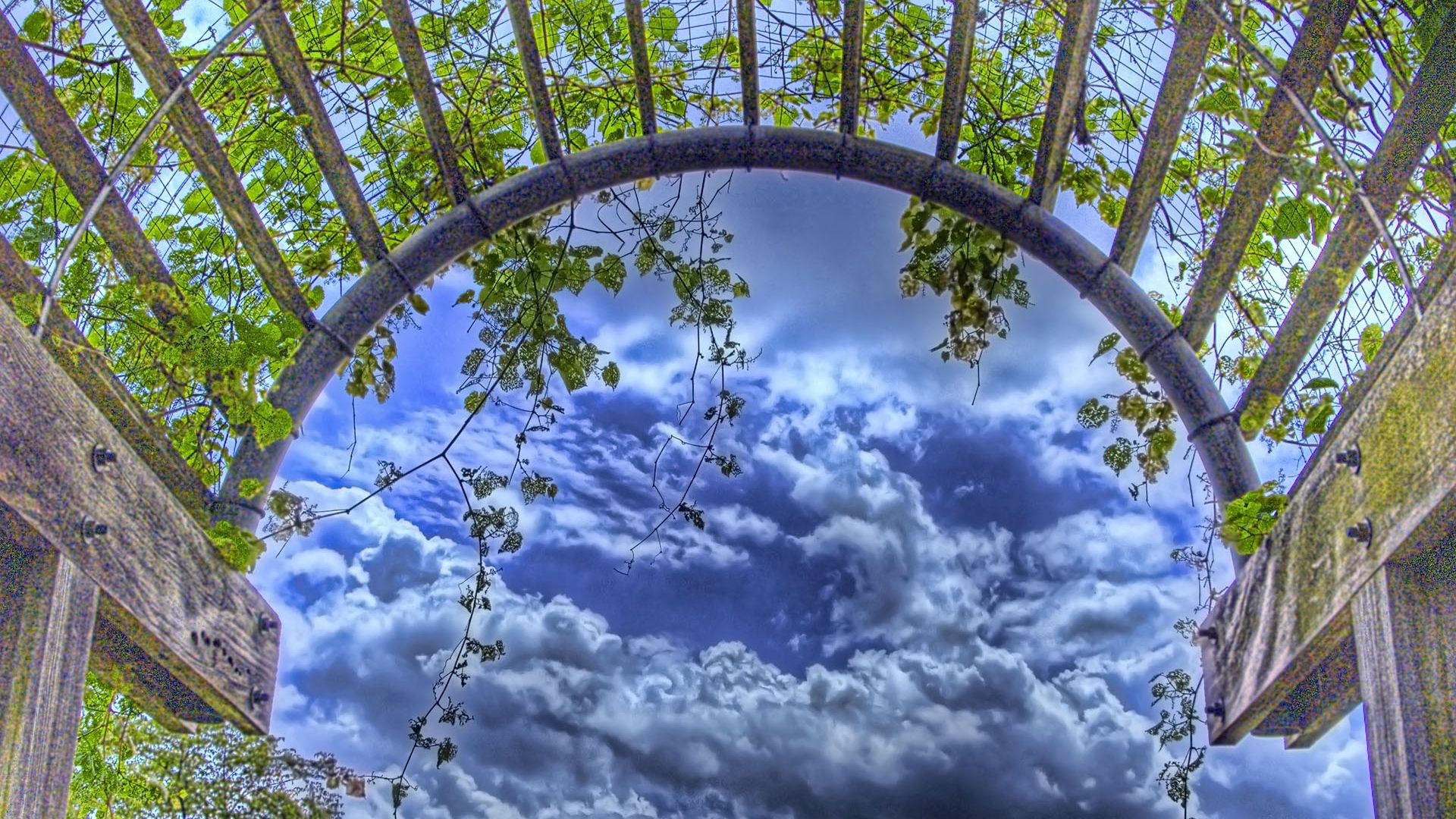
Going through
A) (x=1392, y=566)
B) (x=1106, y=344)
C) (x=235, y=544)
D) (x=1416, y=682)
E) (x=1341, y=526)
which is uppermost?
(x=1106, y=344)

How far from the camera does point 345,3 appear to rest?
2.36 metres

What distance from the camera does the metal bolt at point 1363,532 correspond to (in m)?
1.47

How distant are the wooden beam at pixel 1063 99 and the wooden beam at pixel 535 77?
939mm

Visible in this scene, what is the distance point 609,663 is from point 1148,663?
2.94m

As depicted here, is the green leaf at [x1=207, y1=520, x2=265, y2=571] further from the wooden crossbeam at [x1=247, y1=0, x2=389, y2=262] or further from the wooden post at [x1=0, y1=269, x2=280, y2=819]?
the wooden crossbeam at [x1=247, y1=0, x2=389, y2=262]

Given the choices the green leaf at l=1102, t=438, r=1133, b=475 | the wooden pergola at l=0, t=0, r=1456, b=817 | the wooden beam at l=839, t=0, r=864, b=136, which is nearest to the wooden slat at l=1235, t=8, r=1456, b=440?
the wooden pergola at l=0, t=0, r=1456, b=817

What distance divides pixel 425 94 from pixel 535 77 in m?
0.21

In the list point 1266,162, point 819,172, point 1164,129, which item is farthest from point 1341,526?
point 819,172

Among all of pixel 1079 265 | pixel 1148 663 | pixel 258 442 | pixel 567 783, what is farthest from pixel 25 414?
pixel 1148 663

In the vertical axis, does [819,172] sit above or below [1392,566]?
above

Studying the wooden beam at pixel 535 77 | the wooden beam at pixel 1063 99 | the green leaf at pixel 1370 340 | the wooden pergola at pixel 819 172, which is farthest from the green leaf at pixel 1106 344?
the wooden beam at pixel 535 77

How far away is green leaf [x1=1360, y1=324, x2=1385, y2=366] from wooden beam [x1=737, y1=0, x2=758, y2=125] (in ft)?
3.81

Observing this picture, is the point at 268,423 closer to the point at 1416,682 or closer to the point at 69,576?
the point at 69,576

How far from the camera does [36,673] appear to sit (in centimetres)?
146
